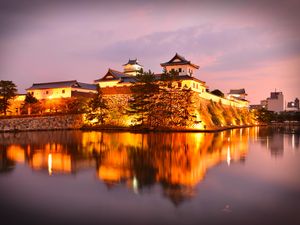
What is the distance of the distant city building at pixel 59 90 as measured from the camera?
4844 centimetres

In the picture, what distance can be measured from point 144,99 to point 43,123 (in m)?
13.8

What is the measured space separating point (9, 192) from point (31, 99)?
4205 cm

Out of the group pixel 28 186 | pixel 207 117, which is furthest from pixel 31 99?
pixel 28 186

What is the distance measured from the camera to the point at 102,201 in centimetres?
735

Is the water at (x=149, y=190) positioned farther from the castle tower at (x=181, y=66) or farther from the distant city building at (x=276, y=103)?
the distant city building at (x=276, y=103)

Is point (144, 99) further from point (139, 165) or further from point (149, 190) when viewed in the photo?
point (149, 190)

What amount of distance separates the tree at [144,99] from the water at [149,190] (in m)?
21.8

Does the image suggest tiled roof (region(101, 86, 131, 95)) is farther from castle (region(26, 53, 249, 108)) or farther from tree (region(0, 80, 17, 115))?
tree (region(0, 80, 17, 115))

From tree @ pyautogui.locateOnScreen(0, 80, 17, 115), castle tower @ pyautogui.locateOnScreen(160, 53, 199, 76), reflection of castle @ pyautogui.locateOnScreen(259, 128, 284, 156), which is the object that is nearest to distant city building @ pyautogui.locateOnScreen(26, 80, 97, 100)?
tree @ pyautogui.locateOnScreen(0, 80, 17, 115)

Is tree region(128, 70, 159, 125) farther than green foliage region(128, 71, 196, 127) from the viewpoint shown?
Yes

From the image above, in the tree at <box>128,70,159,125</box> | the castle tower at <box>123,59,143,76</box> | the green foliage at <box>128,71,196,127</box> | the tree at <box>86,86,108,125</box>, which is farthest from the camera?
the castle tower at <box>123,59,143,76</box>

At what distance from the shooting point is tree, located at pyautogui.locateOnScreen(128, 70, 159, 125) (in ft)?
117

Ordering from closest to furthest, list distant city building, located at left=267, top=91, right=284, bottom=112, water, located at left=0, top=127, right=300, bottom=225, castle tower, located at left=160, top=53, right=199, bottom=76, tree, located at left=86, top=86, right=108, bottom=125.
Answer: water, located at left=0, top=127, right=300, bottom=225 → tree, located at left=86, top=86, right=108, bottom=125 → castle tower, located at left=160, top=53, right=199, bottom=76 → distant city building, located at left=267, top=91, right=284, bottom=112

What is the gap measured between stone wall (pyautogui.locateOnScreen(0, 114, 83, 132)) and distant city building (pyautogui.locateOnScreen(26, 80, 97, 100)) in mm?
8752
